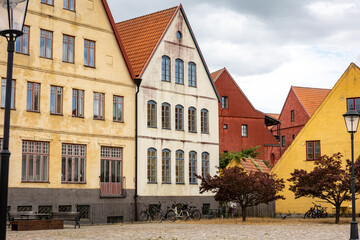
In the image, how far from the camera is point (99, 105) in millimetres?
34969

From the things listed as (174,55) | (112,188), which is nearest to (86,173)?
(112,188)

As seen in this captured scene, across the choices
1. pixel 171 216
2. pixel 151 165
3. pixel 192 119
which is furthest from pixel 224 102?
pixel 171 216

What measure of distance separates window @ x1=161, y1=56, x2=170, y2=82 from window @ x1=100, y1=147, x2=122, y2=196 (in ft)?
20.3

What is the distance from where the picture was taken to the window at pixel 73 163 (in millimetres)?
32328

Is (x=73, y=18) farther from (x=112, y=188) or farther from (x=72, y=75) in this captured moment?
(x=112, y=188)

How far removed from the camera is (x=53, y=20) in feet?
106

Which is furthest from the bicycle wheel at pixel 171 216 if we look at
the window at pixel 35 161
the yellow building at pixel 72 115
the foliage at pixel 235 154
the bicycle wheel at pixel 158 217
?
the foliage at pixel 235 154

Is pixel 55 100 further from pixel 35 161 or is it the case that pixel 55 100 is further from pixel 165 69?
pixel 165 69

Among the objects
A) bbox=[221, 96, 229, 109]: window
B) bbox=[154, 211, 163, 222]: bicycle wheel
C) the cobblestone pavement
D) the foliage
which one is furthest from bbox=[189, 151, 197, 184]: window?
bbox=[221, 96, 229, 109]: window

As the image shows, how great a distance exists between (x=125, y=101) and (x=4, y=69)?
8.48 m

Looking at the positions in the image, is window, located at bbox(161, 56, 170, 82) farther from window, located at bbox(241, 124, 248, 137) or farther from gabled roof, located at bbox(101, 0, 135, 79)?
window, located at bbox(241, 124, 248, 137)

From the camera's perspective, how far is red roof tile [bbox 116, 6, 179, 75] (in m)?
38.8

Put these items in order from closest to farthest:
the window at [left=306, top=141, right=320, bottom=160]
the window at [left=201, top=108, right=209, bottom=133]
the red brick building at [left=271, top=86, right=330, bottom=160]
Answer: the window at [left=201, top=108, right=209, bottom=133] < the window at [left=306, top=141, right=320, bottom=160] < the red brick building at [left=271, top=86, right=330, bottom=160]

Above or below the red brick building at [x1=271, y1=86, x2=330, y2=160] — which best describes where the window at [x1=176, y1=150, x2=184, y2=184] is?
below
